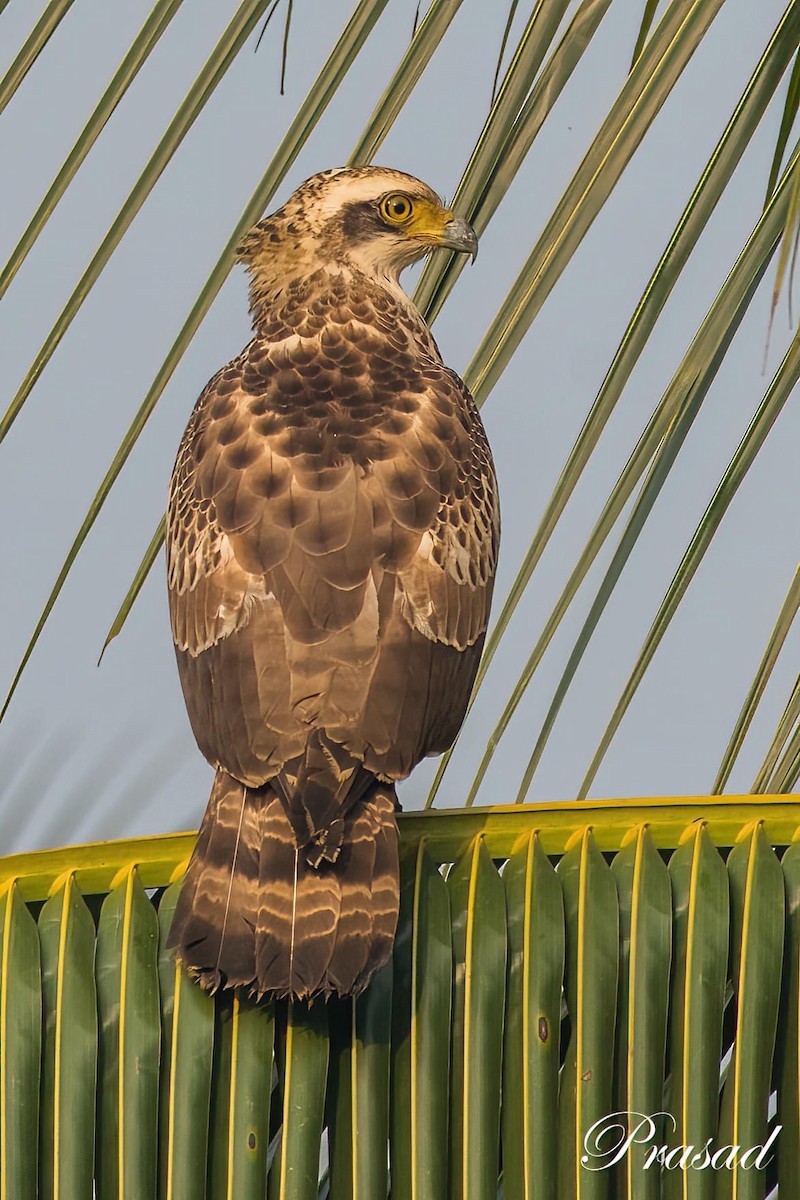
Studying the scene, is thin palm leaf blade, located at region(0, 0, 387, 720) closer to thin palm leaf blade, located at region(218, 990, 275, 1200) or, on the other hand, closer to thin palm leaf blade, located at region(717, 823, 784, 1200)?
thin palm leaf blade, located at region(218, 990, 275, 1200)

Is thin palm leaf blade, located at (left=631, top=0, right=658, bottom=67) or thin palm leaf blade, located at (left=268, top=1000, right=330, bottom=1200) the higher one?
thin palm leaf blade, located at (left=631, top=0, right=658, bottom=67)

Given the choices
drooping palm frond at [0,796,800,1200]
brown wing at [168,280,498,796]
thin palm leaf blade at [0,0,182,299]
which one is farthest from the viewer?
brown wing at [168,280,498,796]

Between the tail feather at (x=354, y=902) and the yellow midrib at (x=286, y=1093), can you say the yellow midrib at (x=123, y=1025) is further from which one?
the tail feather at (x=354, y=902)

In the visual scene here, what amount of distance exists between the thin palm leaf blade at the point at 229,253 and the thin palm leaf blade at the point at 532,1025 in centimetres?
101

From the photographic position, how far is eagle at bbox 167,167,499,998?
3.11 meters

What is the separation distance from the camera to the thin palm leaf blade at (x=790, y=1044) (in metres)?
→ 2.79

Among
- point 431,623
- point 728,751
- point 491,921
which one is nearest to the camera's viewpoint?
point 491,921

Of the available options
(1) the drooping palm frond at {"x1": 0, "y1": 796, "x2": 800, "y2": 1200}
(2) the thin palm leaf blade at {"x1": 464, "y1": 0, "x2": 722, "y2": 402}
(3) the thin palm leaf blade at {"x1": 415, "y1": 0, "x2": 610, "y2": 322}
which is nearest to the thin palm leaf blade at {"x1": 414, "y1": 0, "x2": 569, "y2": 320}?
(3) the thin palm leaf blade at {"x1": 415, "y1": 0, "x2": 610, "y2": 322}

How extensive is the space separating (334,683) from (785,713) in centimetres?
99

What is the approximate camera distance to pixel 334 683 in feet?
11.2

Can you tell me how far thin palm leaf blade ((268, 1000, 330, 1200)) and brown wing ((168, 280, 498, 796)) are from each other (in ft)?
1.78

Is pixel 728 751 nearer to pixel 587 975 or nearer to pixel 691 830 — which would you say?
pixel 691 830

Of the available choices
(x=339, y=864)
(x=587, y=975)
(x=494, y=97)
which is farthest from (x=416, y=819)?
(x=494, y=97)

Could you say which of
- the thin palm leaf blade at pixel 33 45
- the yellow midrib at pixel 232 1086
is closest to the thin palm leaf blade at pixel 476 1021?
the yellow midrib at pixel 232 1086
